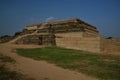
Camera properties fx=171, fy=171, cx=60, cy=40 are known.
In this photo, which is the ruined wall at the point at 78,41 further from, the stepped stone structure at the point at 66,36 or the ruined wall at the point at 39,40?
the ruined wall at the point at 39,40

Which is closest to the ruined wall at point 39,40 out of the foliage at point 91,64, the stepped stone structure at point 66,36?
the stepped stone structure at point 66,36

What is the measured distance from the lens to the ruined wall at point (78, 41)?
789 inches

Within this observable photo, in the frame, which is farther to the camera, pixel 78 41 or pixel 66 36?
pixel 66 36

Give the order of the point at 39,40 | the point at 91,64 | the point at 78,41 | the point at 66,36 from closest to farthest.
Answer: the point at 91,64, the point at 78,41, the point at 66,36, the point at 39,40

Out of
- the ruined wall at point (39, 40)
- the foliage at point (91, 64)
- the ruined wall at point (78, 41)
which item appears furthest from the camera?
the ruined wall at point (39, 40)

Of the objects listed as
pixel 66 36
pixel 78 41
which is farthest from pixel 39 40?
pixel 78 41

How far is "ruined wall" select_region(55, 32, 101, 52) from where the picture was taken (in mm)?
20031

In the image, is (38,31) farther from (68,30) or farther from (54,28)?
(68,30)

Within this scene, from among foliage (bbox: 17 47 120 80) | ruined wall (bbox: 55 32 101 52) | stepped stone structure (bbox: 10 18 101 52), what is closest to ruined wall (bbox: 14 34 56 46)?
stepped stone structure (bbox: 10 18 101 52)

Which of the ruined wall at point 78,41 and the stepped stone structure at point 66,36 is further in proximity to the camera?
the stepped stone structure at point 66,36

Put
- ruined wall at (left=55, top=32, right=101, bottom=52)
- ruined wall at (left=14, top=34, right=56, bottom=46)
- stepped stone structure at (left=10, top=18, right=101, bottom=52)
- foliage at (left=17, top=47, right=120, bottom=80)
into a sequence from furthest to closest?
ruined wall at (left=14, top=34, right=56, bottom=46) → stepped stone structure at (left=10, top=18, right=101, bottom=52) → ruined wall at (left=55, top=32, right=101, bottom=52) → foliage at (left=17, top=47, right=120, bottom=80)

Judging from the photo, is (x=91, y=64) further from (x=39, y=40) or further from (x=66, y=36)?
(x=39, y=40)

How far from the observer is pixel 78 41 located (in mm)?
21734

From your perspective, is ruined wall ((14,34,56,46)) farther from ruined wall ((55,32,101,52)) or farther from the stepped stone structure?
ruined wall ((55,32,101,52))
